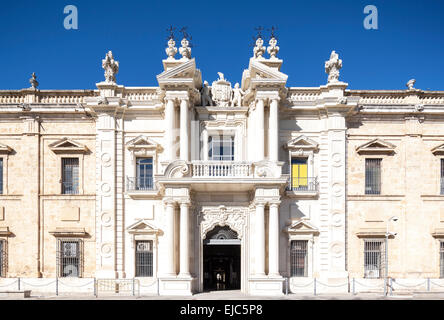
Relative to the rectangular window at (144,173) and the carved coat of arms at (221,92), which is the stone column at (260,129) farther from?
the rectangular window at (144,173)

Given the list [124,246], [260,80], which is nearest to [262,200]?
[260,80]

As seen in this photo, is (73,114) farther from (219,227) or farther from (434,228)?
(434,228)

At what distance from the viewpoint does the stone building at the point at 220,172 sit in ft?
73.8

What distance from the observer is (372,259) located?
2283 cm

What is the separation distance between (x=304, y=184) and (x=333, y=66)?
267 inches

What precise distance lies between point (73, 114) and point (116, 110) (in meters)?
2.56

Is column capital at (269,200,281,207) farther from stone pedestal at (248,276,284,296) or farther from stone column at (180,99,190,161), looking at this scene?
stone column at (180,99,190,161)

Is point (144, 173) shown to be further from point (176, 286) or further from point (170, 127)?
point (176, 286)

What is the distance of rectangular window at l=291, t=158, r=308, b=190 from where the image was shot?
2332cm

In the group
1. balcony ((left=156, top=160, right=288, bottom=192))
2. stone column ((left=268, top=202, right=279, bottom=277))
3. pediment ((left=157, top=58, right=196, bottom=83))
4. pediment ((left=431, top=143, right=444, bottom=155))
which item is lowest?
stone column ((left=268, top=202, right=279, bottom=277))

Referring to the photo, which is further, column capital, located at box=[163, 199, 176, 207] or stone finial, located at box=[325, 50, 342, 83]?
stone finial, located at box=[325, 50, 342, 83]

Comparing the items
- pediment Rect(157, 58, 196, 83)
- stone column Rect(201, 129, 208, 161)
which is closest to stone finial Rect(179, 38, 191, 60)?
pediment Rect(157, 58, 196, 83)

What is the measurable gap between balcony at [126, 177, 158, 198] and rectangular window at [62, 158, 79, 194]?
3052 millimetres

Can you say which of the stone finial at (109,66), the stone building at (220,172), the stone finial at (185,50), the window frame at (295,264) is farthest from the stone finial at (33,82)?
the window frame at (295,264)
